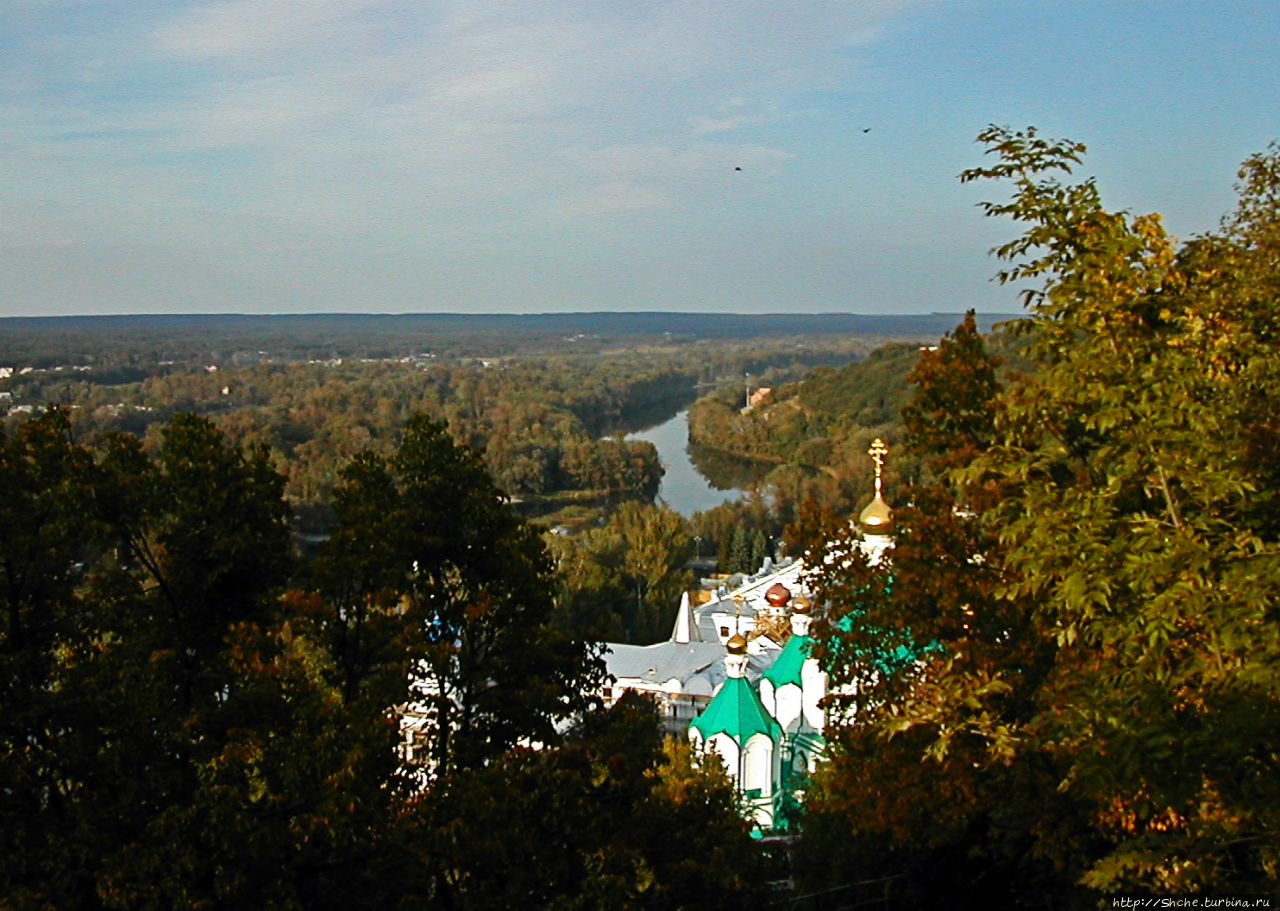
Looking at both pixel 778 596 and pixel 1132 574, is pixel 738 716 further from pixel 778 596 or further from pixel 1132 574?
pixel 1132 574

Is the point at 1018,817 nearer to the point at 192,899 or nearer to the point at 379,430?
the point at 192,899

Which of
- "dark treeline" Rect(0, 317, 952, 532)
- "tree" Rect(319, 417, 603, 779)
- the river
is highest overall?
"tree" Rect(319, 417, 603, 779)

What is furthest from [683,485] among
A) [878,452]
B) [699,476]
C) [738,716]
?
[878,452]

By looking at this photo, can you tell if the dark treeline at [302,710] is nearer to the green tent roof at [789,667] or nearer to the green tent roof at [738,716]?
the green tent roof at [738,716]

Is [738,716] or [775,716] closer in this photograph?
[738,716]

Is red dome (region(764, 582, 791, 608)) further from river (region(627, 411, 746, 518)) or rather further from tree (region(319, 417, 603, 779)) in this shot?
river (region(627, 411, 746, 518))

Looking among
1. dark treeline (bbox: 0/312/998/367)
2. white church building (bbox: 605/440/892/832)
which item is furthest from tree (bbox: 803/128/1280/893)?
dark treeline (bbox: 0/312/998/367)
